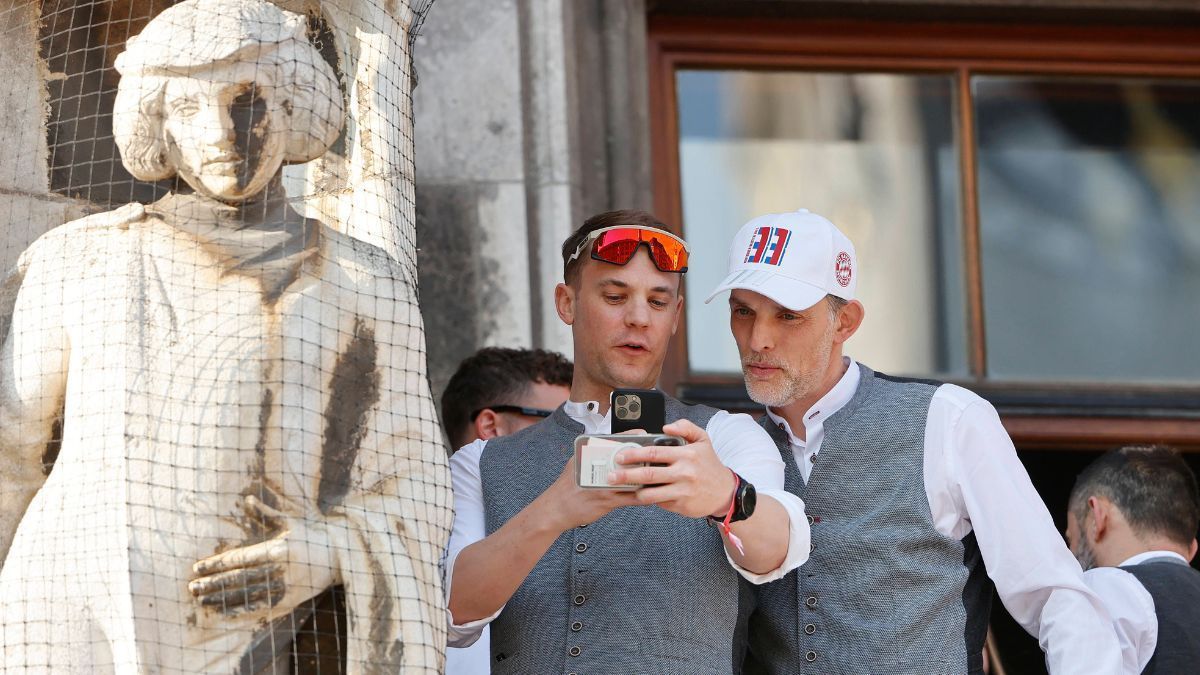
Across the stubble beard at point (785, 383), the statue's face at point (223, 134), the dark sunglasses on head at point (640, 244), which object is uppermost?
the statue's face at point (223, 134)

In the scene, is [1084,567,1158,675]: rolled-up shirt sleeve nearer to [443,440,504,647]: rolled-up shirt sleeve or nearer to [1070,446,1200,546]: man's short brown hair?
[1070,446,1200,546]: man's short brown hair

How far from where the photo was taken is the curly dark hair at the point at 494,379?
14.6ft

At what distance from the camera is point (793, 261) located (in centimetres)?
363

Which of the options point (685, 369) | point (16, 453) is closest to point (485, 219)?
point (685, 369)

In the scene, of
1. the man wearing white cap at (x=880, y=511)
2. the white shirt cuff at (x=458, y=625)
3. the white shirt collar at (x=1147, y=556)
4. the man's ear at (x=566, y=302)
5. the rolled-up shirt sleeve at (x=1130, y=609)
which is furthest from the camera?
the white shirt collar at (x=1147, y=556)

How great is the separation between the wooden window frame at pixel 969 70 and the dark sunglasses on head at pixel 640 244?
6.42 feet

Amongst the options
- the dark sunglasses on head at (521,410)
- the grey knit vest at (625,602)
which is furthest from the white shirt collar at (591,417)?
the dark sunglasses on head at (521,410)

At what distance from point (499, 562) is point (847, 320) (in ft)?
3.15

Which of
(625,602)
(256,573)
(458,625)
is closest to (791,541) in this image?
(625,602)

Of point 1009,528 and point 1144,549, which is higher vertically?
point 1009,528

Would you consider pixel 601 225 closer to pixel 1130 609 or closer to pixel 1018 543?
pixel 1018 543

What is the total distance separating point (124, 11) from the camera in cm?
384

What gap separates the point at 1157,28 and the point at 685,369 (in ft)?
6.32

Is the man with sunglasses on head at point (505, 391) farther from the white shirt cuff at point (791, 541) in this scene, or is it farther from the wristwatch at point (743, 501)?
the wristwatch at point (743, 501)
